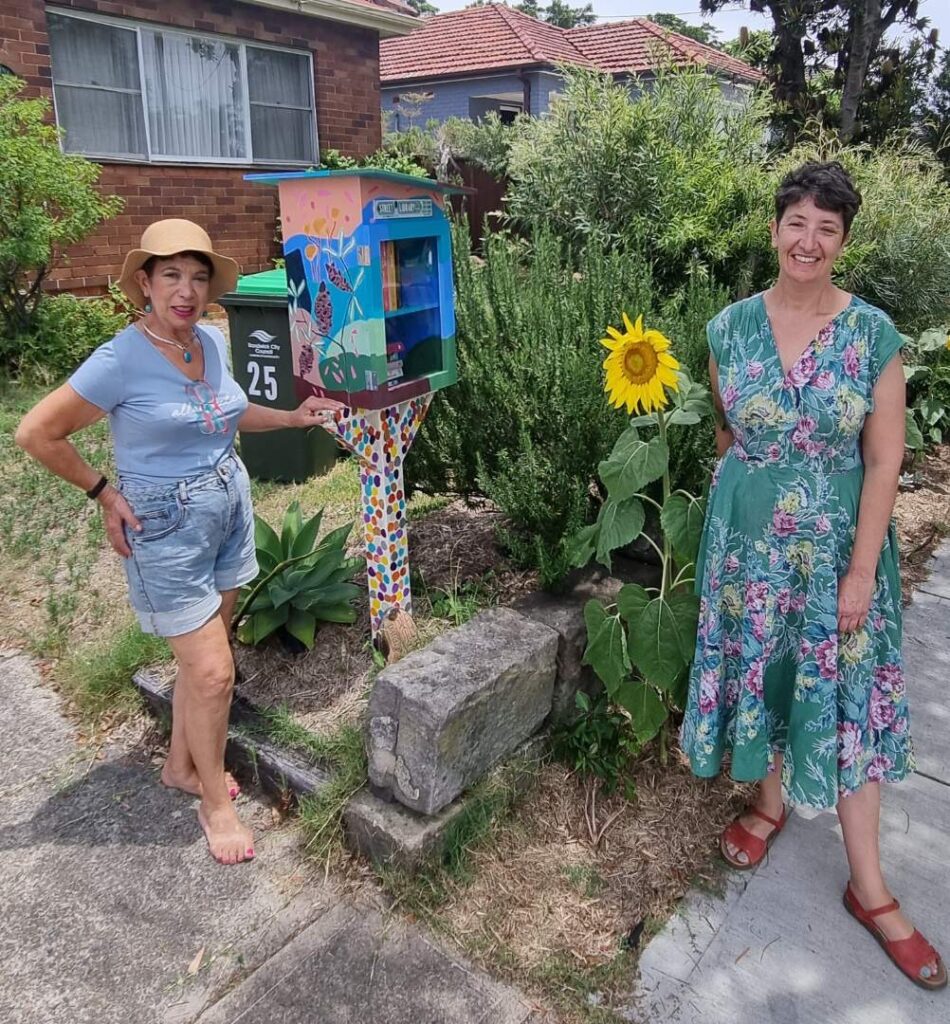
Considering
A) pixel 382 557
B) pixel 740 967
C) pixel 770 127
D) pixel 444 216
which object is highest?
pixel 770 127

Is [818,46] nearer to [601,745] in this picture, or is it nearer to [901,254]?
[901,254]

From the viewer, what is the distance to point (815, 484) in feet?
6.81

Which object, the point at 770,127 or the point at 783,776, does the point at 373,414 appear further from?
the point at 770,127

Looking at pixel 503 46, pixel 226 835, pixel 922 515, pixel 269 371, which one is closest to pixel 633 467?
pixel 226 835

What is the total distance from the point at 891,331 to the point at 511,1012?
177 cm

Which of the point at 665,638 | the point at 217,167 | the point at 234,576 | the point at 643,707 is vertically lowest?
the point at 643,707

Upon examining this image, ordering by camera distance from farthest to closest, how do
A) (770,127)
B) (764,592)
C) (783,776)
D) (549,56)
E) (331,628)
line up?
(549,56), (770,127), (331,628), (783,776), (764,592)

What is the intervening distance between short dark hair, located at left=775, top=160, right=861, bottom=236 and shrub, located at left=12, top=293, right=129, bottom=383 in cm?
644

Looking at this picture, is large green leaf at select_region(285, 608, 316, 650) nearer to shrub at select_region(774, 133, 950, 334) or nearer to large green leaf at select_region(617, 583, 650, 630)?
large green leaf at select_region(617, 583, 650, 630)

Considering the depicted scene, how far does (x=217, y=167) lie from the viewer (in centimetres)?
1012

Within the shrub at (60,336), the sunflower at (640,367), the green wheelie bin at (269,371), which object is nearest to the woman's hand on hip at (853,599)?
the sunflower at (640,367)

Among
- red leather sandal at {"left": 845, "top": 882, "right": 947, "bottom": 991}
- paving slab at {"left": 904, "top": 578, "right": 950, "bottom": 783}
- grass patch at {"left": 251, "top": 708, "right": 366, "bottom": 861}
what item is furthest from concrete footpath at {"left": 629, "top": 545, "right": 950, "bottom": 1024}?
grass patch at {"left": 251, "top": 708, "right": 366, "bottom": 861}

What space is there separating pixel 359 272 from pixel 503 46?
76.4 feet

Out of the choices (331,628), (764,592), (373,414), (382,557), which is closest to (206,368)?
(373,414)
